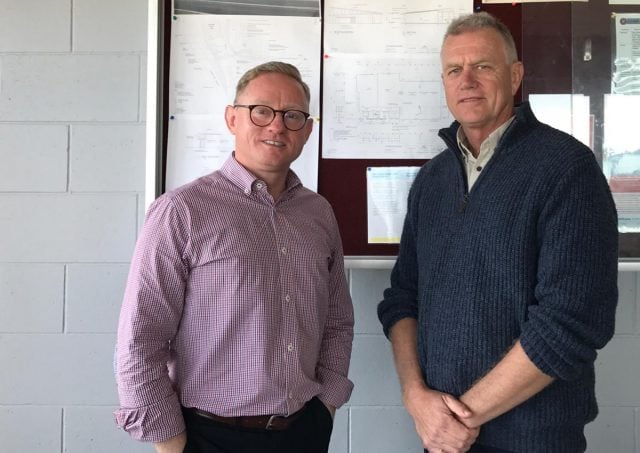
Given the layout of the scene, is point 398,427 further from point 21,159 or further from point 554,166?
point 21,159

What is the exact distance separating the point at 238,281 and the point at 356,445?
1.01m

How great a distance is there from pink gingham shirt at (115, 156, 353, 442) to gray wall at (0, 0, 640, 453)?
2.04 feet

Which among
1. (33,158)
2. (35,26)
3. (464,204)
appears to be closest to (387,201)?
(464,204)

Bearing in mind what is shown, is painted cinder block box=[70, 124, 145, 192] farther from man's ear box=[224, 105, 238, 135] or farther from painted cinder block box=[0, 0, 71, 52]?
man's ear box=[224, 105, 238, 135]

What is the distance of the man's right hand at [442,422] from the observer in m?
1.20

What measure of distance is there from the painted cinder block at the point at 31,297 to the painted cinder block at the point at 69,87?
558mm

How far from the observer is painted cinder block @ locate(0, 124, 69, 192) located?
1.82m

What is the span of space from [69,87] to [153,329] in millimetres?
1138

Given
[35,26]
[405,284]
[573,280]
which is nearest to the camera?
[573,280]

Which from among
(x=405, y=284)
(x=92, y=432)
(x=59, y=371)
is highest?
(x=405, y=284)

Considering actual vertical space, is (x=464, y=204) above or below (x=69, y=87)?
below

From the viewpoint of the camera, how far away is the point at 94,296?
183cm

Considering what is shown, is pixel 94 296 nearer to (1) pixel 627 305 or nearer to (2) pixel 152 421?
(2) pixel 152 421

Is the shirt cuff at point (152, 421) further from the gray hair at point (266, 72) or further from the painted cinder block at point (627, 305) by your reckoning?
the painted cinder block at point (627, 305)
